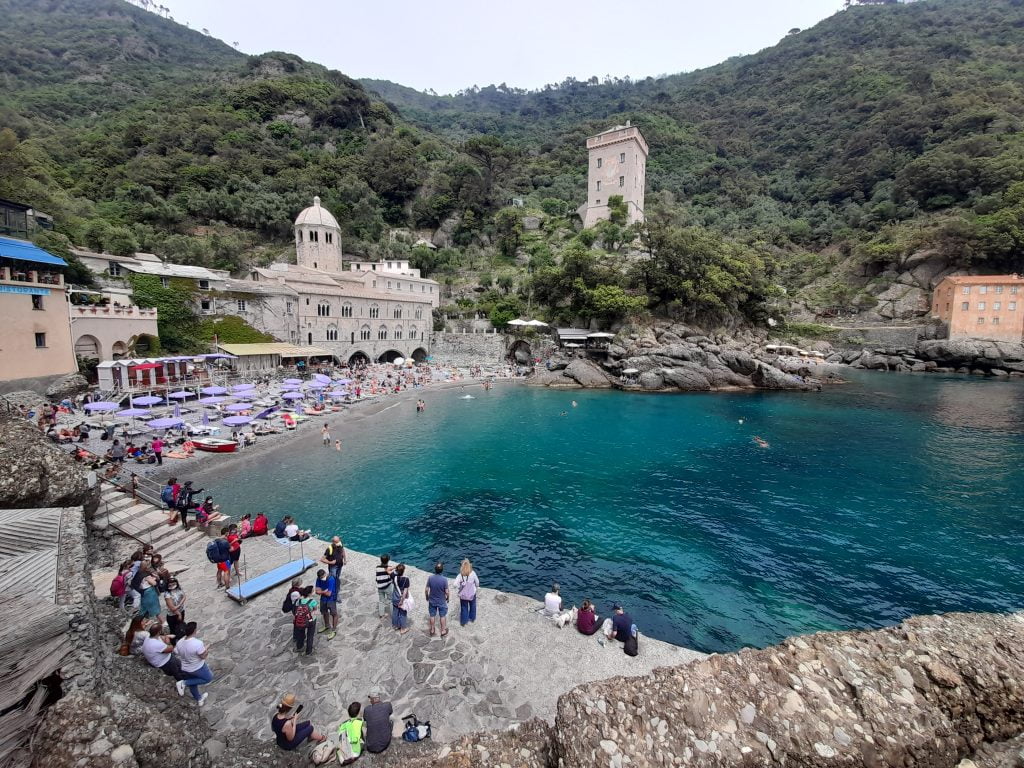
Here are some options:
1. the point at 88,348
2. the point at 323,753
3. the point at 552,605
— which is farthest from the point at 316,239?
the point at 323,753

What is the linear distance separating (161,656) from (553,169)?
118m

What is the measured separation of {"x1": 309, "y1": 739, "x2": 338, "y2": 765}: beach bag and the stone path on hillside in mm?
590

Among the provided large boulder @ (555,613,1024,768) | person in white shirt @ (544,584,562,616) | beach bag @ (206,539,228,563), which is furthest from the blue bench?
large boulder @ (555,613,1024,768)

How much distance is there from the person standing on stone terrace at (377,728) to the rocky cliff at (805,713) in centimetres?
285

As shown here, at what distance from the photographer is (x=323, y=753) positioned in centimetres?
632

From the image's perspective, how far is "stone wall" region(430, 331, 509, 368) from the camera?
2235 inches

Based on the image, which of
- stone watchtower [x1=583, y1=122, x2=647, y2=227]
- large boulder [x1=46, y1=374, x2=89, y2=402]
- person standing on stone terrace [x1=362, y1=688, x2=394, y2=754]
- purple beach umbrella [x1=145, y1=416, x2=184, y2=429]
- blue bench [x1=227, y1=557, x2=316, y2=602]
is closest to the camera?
person standing on stone terrace [x1=362, y1=688, x2=394, y2=754]

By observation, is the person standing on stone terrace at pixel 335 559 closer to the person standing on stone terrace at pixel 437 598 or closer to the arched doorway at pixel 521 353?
the person standing on stone terrace at pixel 437 598

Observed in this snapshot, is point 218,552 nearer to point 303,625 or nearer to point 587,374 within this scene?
point 303,625

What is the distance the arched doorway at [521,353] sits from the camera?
188 ft

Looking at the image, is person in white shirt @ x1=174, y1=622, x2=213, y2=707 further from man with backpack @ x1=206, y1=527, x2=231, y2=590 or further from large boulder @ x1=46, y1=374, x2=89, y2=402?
large boulder @ x1=46, y1=374, x2=89, y2=402

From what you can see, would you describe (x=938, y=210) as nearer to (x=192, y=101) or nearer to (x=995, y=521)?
(x=995, y=521)

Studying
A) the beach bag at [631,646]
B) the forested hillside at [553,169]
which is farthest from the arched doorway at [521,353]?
the beach bag at [631,646]

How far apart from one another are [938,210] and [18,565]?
10810cm
